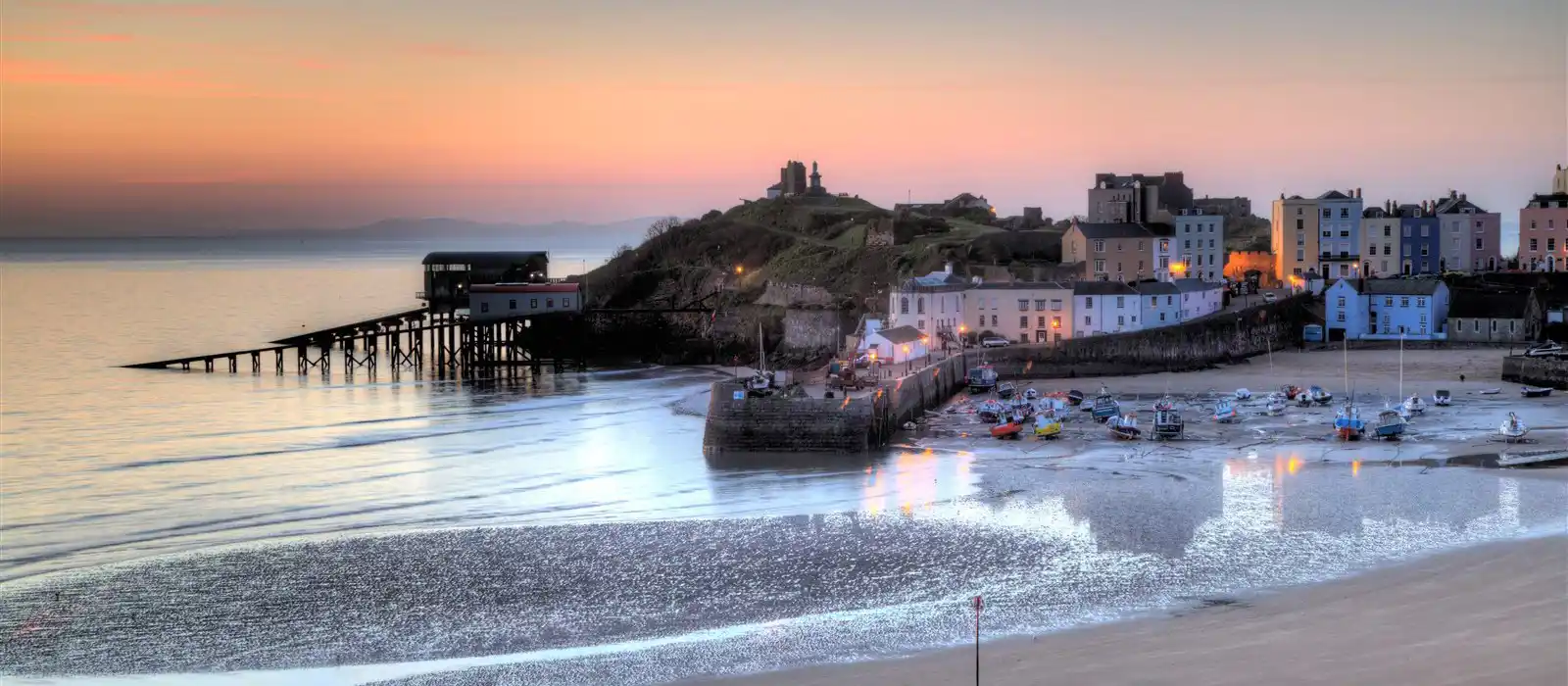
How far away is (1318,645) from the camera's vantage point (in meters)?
17.9

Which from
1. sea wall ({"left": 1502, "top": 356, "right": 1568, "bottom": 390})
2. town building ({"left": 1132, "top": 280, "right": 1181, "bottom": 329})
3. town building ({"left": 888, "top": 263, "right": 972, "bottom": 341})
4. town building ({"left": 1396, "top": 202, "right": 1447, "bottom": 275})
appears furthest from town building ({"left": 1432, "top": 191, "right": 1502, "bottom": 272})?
town building ({"left": 888, "top": 263, "right": 972, "bottom": 341})

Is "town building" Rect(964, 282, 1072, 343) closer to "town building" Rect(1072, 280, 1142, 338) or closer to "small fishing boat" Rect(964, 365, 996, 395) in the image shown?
"town building" Rect(1072, 280, 1142, 338)

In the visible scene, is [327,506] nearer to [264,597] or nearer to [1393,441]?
[264,597]

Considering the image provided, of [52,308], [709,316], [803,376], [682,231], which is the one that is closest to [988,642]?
[803,376]

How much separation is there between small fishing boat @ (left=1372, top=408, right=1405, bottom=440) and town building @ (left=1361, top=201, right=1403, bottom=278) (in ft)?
102

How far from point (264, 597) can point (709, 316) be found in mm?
47413

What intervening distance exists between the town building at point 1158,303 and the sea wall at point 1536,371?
1297 cm

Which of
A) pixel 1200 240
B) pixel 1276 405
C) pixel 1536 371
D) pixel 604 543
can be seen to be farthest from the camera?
pixel 1200 240

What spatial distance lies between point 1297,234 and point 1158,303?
13.4m

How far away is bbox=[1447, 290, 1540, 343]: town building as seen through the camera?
50.2 meters

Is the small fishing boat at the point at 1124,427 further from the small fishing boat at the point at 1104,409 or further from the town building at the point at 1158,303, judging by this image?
the town building at the point at 1158,303

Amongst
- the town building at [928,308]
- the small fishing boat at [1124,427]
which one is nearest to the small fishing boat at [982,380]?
the town building at [928,308]

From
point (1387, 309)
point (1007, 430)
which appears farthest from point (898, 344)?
point (1387, 309)

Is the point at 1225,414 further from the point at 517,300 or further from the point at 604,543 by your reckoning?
the point at 517,300
